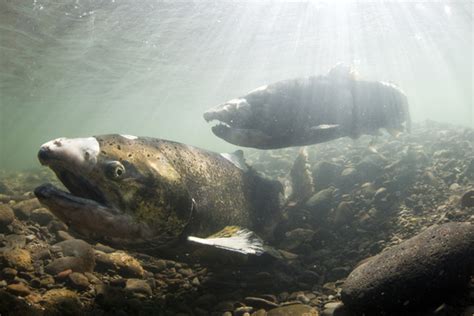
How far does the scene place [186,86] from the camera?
41062 millimetres

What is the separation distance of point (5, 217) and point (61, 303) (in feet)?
7.91

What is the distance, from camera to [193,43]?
24.6 meters

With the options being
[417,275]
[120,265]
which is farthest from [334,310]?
[120,265]

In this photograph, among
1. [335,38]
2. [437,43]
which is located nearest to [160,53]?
[335,38]

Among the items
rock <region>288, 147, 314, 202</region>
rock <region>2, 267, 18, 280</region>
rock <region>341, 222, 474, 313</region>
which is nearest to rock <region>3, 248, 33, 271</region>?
rock <region>2, 267, 18, 280</region>

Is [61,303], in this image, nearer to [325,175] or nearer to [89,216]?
[89,216]

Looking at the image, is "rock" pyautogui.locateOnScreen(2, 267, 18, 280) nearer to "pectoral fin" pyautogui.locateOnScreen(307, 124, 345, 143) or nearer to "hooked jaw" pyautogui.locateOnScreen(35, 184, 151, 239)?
"hooked jaw" pyautogui.locateOnScreen(35, 184, 151, 239)

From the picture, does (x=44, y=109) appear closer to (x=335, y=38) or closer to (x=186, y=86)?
(x=186, y=86)

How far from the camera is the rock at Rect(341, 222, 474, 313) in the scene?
9.77 ft

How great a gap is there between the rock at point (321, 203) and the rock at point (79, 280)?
4.16m

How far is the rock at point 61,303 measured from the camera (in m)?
2.99

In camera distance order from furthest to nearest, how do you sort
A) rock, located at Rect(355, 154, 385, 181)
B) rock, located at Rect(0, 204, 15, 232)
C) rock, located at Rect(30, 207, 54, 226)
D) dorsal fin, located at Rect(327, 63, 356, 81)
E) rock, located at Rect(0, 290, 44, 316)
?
rock, located at Rect(355, 154, 385, 181) < dorsal fin, located at Rect(327, 63, 356, 81) < rock, located at Rect(30, 207, 54, 226) < rock, located at Rect(0, 204, 15, 232) < rock, located at Rect(0, 290, 44, 316)

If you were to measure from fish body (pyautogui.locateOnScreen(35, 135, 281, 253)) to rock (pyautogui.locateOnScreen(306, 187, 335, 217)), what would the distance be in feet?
8.46

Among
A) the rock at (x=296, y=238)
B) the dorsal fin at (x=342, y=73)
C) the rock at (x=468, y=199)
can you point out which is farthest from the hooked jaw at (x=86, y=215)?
the dorsal fin at (x=342, y=73)
